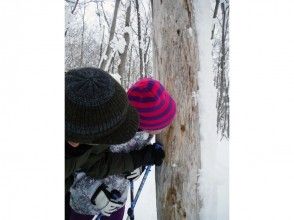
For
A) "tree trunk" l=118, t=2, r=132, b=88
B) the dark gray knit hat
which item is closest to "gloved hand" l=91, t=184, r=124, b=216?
the dark gray knit hat

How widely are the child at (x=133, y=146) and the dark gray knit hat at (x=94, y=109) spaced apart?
1.04 ft

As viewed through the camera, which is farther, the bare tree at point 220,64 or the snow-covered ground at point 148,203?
the snow-covered ground at point 148,203

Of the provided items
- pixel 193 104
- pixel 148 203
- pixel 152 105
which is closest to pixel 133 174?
pixel 152 105

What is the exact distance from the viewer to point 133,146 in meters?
1.80

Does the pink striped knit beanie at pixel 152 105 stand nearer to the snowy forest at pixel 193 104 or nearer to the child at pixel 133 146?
the child at pixel 133 146

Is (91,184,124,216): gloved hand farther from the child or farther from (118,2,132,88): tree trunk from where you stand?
(118,2,132,88): tree trunk

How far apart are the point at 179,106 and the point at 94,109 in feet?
2.20

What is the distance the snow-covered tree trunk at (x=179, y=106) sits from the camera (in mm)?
1868

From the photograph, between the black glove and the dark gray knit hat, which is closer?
the dark gray knit hat

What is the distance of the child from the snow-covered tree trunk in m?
0.16

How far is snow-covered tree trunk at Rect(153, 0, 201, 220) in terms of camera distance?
73.5 inches

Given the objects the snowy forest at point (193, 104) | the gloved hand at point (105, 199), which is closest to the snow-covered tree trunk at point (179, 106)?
the snowy forest at point (193, 104)
